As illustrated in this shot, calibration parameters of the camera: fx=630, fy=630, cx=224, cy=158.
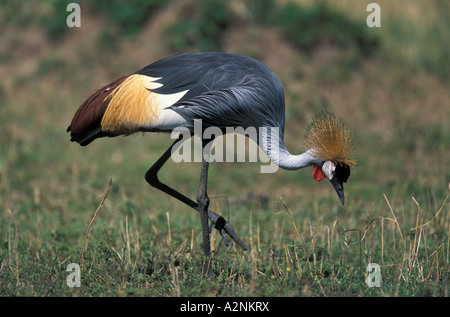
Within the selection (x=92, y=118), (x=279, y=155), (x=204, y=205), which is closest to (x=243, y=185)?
(x=204, y=205)

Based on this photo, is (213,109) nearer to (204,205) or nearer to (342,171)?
(204,205)

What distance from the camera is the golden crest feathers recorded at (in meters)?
4.01

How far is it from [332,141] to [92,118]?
1560mm

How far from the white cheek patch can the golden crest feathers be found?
3 centimetres

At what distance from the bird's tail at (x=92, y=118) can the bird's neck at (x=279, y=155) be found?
3.39ft

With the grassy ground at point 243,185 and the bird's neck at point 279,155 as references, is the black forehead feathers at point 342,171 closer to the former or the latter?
the bird's neck at point 279,155

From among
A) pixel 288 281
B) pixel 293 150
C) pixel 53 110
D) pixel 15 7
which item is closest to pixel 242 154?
pixel 293 150

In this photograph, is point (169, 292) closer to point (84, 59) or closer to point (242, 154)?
point (242, 154)

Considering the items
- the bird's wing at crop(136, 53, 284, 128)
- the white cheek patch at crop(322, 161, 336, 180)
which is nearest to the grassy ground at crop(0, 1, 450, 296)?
the white cheek patch at crop(322, 161, 336, 180)

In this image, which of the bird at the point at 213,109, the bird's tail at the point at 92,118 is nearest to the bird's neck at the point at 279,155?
the bird at the point at 213,109

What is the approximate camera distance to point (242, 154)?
757 centimetres

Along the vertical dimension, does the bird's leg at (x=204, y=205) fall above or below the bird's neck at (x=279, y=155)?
below

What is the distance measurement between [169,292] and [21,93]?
6.17 m

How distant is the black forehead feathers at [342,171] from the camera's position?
4035 mm
